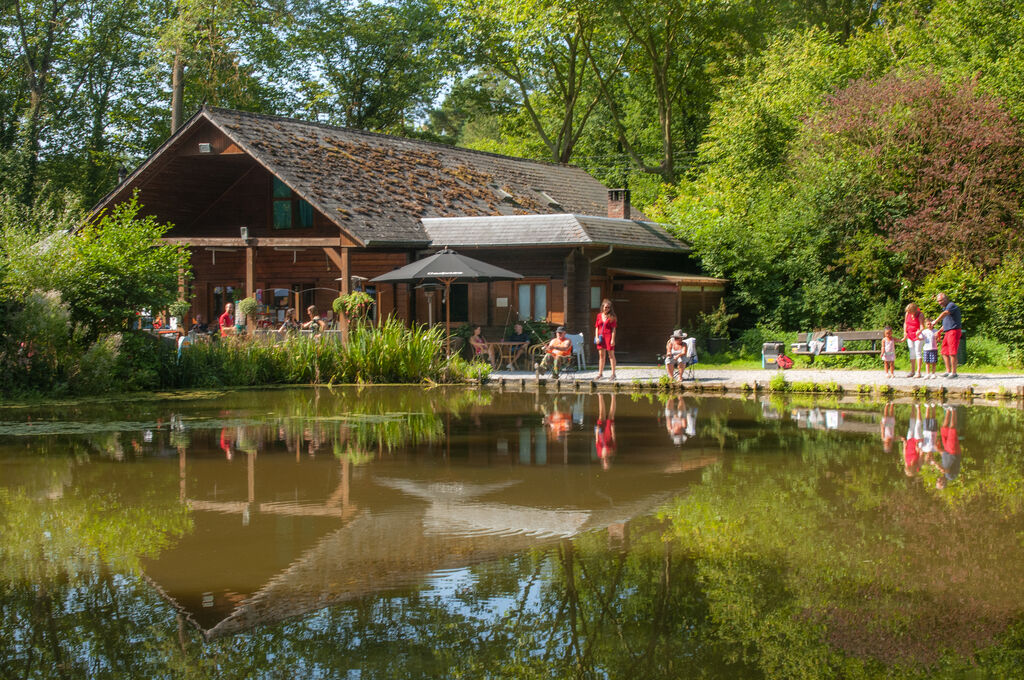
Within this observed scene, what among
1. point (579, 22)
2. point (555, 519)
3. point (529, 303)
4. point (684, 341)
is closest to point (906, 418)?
point (684, 341)

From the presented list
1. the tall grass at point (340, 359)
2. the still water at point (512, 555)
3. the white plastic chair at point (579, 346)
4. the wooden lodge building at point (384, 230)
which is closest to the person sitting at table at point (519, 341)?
the white plastic chair at point (579, 346)

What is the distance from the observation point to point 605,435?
14227 millimetres

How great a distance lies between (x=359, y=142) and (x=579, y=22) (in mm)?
13017

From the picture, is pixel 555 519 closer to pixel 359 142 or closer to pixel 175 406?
pixel 175 406

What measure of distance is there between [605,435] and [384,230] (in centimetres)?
1285

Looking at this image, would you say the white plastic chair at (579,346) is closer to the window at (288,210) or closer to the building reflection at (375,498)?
the window at (288,210)

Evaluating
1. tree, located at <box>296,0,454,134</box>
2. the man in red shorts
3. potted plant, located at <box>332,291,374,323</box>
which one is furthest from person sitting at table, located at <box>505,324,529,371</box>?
tree, located at <box>296,0,454,134</box>

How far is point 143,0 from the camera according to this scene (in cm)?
4381

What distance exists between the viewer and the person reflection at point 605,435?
40.3 ft

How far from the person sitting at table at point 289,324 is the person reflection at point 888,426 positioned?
12101mm

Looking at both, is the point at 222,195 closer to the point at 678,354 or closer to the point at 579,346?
the point at 579,346

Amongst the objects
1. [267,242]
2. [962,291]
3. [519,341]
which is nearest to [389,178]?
[267,242]

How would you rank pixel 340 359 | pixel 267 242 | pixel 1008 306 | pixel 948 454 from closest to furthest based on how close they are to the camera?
pixel 948 454 < pixel 340 359 < pixel 1008 306 < pixel 267 242

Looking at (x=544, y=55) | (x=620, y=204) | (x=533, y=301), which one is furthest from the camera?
(x=544, y=55)
